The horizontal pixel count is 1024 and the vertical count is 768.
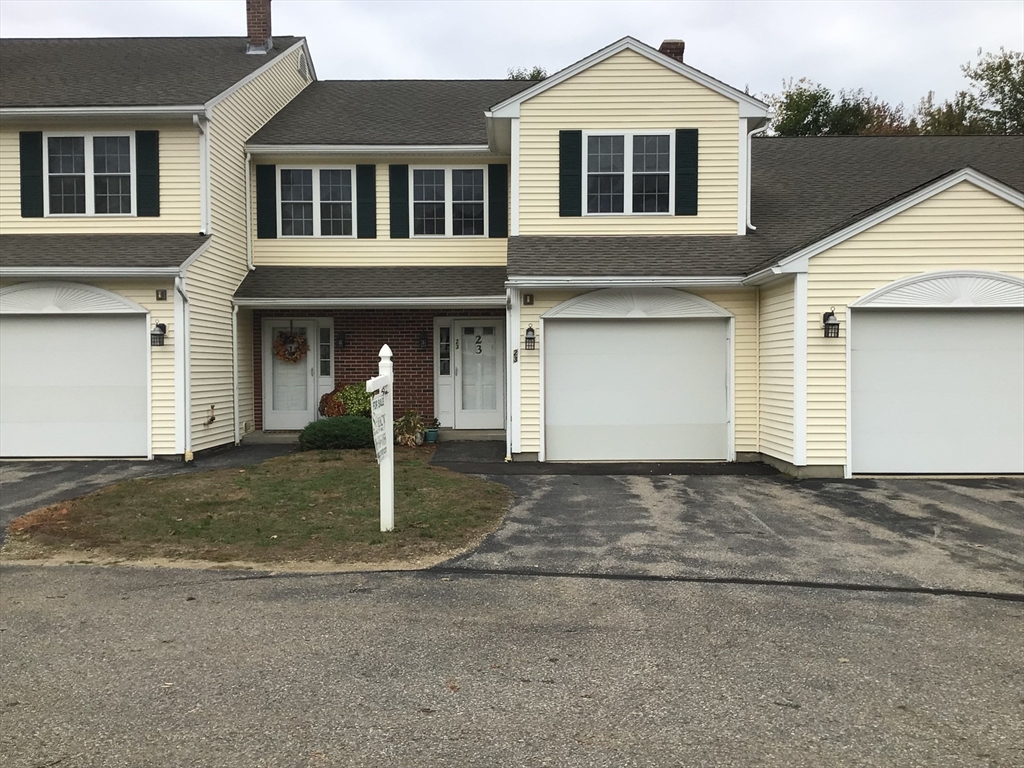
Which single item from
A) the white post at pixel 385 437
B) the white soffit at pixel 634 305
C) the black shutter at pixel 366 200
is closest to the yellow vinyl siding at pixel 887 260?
the white soffit at pixel 634 305

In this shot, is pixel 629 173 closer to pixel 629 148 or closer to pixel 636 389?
pixel 629 148

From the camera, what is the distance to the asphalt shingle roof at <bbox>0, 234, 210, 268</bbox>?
11.9 meters

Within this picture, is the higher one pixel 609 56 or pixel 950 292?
pixel 609 56

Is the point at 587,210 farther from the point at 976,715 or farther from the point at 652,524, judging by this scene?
the point at 976,715

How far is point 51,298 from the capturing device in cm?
1205

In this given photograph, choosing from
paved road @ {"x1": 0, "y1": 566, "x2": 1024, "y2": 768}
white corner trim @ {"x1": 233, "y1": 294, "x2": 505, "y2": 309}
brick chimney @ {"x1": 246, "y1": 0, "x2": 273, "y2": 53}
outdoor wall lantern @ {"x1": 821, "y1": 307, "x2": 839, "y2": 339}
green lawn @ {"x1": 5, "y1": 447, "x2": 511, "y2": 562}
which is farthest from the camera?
brick chimney @ {"x1": 246, "y1": 0, "x2": 273, "y2": 53}

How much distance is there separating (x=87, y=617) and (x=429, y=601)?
2.34m

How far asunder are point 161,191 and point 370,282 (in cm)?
377

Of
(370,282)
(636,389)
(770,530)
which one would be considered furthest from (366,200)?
(770,530)

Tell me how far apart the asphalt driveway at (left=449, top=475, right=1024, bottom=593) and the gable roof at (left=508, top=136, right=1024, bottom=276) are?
3.33 meters

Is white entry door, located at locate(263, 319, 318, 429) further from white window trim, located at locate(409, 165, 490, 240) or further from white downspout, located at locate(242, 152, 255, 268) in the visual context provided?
white window trim, located at locate(409, 165, 490, 240)

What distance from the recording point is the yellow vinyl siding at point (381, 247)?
14.9 meters

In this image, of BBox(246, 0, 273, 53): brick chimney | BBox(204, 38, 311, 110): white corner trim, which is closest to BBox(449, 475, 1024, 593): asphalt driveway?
BBox(204, 38, 311, 110): white corner trim

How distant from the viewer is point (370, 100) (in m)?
17.4
